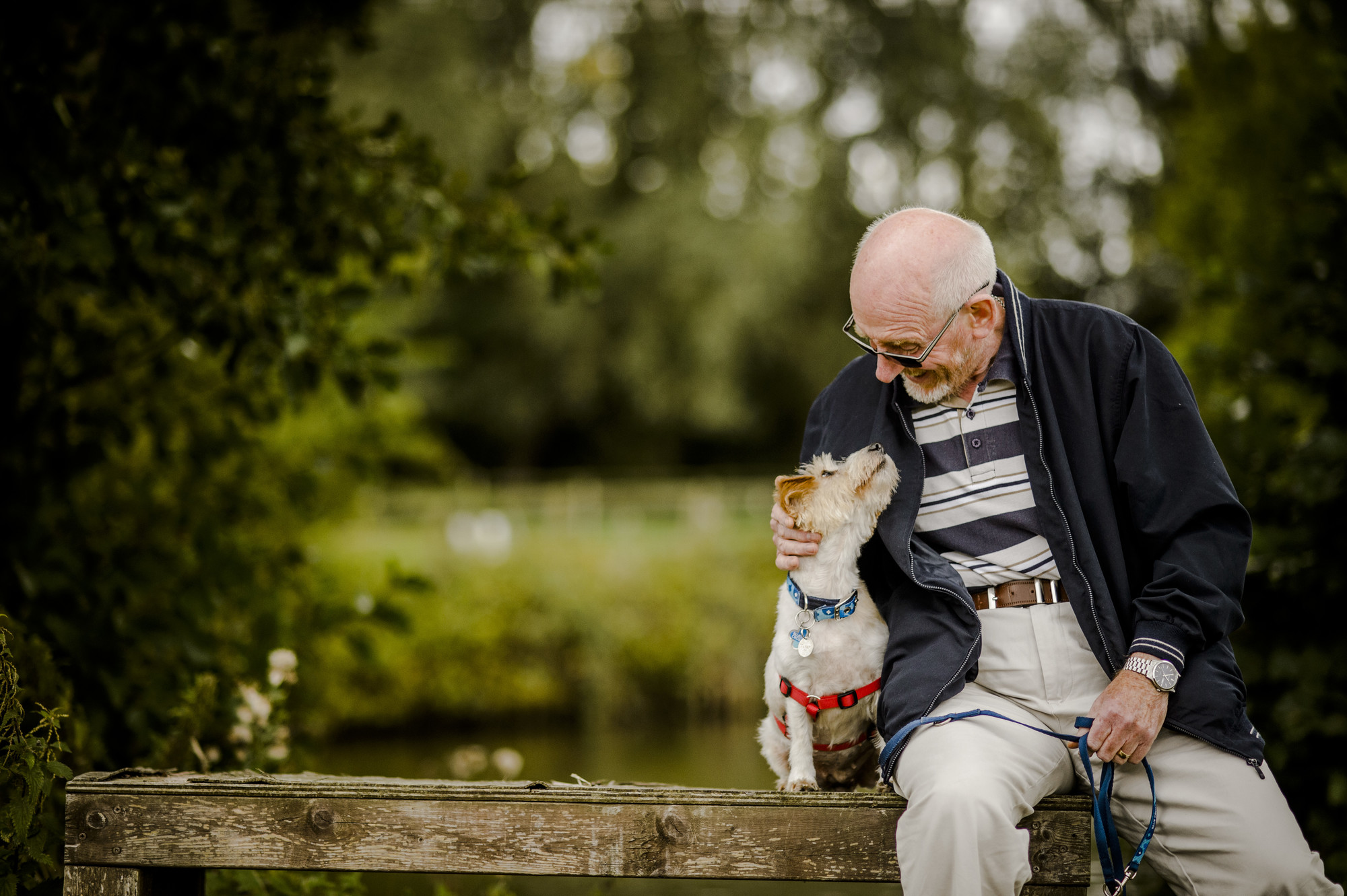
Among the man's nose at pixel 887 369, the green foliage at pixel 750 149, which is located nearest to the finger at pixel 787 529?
the man's nose at pixel 887 369

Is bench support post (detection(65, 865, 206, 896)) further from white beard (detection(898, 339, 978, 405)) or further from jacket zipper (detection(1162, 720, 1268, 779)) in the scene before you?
jacket zipper (detection(1162, 720, 1268, 779))

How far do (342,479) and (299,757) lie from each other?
429cm

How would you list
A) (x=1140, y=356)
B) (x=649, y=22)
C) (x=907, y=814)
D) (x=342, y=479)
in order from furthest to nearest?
1. (x=649, y=22)
2. (x=342, y=479)
3. (x=1140, y=356)
4. (x=907, y=814)

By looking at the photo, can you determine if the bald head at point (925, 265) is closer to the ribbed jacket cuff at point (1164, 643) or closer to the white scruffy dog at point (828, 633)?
the white scruffy dog at point (828, 633)

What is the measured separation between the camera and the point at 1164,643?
8.45ft

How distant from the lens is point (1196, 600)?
2566 mm

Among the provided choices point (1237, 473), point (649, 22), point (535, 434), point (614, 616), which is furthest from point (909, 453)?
point (535, 434)

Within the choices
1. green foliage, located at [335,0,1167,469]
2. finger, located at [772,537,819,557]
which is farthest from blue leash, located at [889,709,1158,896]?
green foliage, located at [335,0,1167,469]

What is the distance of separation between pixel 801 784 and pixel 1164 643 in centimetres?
94

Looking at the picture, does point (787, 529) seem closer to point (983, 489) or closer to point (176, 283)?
point (983, 489)

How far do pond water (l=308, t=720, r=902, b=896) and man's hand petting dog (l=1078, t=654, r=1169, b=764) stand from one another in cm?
448

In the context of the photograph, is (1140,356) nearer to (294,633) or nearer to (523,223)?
(523,223)

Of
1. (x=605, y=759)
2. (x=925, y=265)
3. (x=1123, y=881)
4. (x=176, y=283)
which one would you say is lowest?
(x=1123, y=881)

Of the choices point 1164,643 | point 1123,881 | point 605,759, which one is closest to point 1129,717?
point 1164,643
